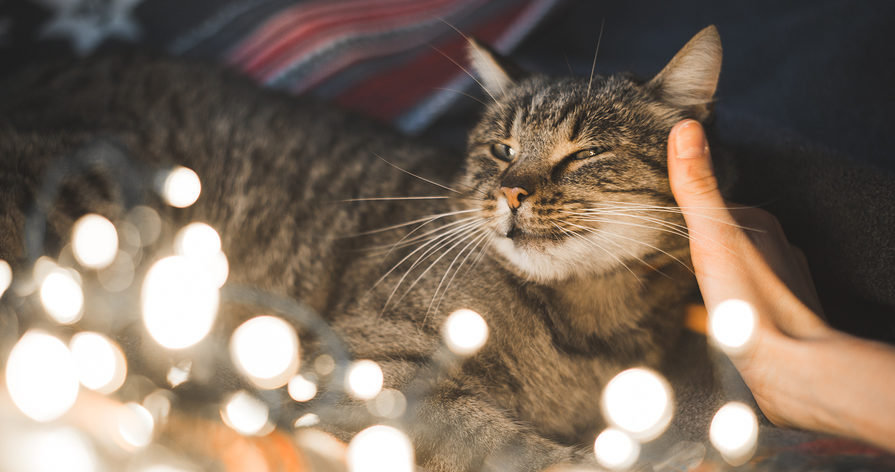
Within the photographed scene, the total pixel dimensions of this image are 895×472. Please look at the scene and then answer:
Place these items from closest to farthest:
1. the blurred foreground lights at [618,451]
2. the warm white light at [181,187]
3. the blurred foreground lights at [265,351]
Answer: the blurred foreground lights at [618,451]
the blurred foreground lights at [265,351]
the warm white light at [181,187]

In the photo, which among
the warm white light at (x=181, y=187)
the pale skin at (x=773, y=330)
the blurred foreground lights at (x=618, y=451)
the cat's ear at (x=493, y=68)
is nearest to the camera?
the pale skin at (x=773, y=330)

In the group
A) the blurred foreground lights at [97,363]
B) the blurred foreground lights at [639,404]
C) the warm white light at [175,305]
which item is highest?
the warm white light at [175,305]

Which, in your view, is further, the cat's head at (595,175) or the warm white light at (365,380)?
the warm white light at (365,380)

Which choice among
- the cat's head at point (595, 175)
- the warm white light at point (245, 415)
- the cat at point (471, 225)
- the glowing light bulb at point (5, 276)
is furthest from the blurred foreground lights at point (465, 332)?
the glowing light bulb at point (5, 276)

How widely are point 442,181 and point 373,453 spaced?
0.67 meters

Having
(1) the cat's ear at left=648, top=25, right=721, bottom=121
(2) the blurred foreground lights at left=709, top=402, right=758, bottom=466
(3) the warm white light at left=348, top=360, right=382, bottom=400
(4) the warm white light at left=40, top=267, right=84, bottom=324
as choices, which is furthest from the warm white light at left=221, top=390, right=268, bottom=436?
(1) the cat's ear at left=648, top=25, right=721, bottom=121

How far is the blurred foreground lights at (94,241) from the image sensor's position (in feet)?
3.64

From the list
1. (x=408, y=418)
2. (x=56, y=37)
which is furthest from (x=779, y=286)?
(x=56, y=37)

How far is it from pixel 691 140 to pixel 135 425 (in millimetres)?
954

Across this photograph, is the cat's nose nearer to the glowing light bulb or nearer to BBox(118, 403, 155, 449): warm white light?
BBox(118, 403, 155, 449): warm white light

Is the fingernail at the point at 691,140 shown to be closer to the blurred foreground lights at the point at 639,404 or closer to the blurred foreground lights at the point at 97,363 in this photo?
the blurred foreground lights at the point at 639,404

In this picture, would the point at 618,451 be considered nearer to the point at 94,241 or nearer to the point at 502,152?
the point at 502,152

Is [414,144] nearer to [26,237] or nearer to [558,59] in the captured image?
[558,59]

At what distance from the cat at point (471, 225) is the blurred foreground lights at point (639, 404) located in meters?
0.08
